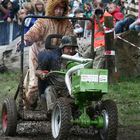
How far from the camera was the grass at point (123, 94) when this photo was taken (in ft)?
33.2

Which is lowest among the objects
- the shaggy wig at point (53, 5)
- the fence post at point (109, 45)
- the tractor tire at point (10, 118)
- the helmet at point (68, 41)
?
the tractor tire at point (10, 118)

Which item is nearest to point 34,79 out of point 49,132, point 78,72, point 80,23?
point 49,132

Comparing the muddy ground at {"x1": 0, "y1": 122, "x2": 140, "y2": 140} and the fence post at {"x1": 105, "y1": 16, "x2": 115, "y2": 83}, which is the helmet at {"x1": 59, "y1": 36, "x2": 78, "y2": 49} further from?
the fence post at {"x1": 105, "y1": 16, "x2": 115, "y2": 83}

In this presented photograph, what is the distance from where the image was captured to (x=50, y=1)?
9.26m

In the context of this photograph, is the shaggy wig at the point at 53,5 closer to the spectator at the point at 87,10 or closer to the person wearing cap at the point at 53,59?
the person wearing cap at the point at 53,59

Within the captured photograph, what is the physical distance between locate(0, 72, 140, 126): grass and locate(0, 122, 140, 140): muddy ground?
55 centimetres

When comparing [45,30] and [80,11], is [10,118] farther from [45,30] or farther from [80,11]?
[80,11]

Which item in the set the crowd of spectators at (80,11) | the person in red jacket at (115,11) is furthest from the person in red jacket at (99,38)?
the person in red jacket at (115,11)

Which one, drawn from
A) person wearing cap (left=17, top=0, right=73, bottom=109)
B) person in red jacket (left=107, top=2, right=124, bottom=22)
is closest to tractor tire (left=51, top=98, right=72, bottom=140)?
person wearing cap (left=17, top=0, right=73, bottom=109)

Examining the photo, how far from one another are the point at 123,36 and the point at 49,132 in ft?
19.5

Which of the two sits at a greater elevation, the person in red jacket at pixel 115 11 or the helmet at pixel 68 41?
the person in red jacket at pixel 115 11

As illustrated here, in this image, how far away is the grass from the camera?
1012cm

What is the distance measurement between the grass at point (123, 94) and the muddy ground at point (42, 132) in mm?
550

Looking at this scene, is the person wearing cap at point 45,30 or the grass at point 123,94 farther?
the grass at point 123,94
